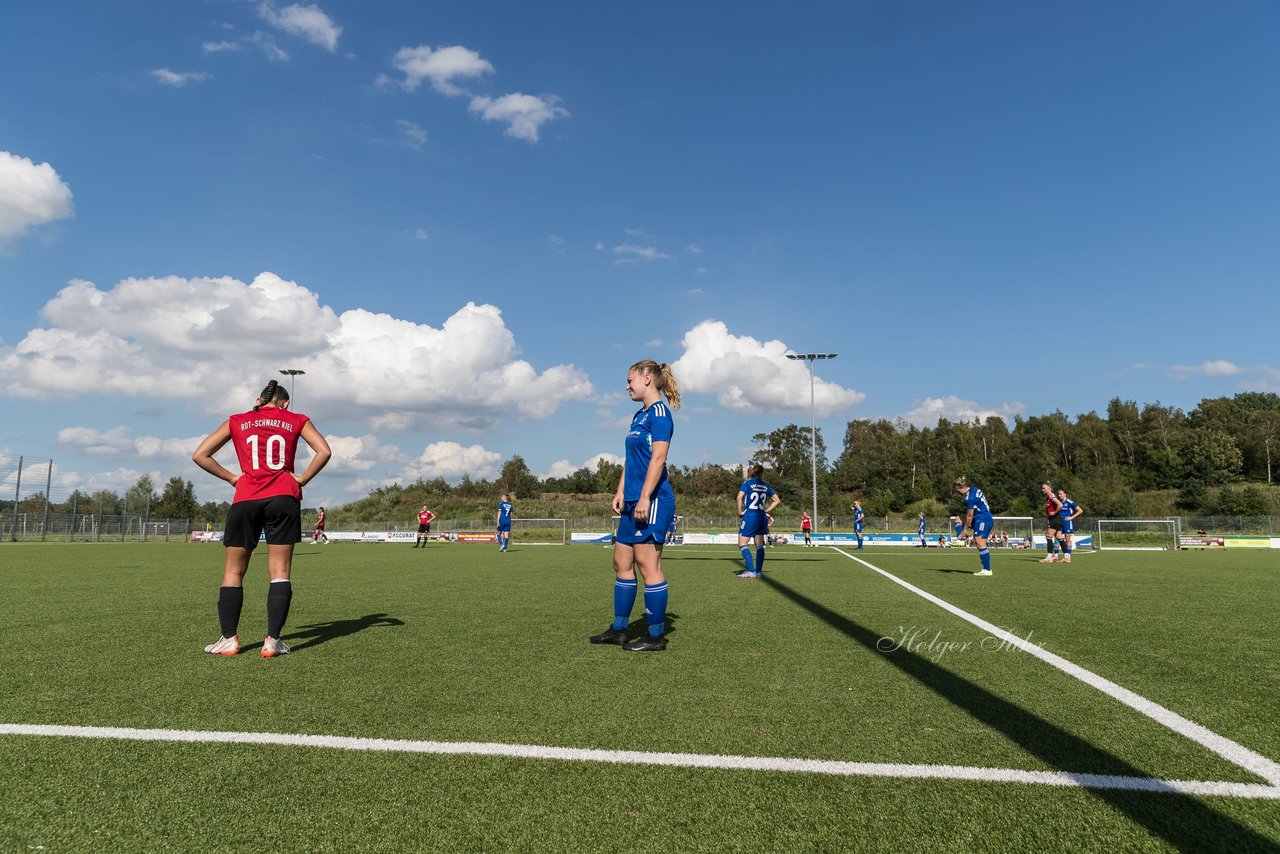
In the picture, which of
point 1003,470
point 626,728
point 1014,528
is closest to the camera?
point 626,728

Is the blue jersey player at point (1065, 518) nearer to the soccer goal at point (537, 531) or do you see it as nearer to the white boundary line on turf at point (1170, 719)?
the white boundary line on turf at point (1170, 719)

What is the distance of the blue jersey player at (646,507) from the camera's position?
16.1ft

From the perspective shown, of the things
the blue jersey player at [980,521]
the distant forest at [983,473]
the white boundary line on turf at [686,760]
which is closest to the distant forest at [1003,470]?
the distant forest at [983,473]

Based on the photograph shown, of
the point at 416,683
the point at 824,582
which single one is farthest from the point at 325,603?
the point at 824,582

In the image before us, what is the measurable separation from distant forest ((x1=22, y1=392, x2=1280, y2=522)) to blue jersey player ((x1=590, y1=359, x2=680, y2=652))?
6190cm

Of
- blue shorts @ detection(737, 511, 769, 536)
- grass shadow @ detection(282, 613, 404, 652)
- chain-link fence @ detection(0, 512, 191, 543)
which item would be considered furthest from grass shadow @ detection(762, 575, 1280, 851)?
chain-link fence @ detection(0, 512, 191, 543)

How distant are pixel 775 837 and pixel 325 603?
7.29m

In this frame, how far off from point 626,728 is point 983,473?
314ft

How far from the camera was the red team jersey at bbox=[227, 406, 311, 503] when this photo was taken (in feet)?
15.9

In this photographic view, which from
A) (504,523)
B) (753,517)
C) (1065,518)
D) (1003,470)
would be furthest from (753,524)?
(1003,470)

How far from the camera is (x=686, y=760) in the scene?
2.52 metres

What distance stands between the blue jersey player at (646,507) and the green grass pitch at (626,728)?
0.34 m

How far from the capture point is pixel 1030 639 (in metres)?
5.21

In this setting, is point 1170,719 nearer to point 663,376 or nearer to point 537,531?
point 663,376
